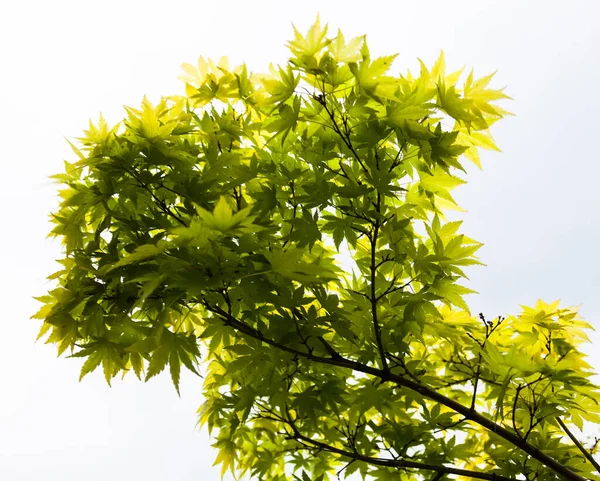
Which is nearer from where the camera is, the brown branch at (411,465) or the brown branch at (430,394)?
the brown branch at (430,394)

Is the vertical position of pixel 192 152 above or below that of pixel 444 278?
above

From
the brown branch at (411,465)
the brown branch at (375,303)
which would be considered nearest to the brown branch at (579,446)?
→ the brown branch at (411,465)

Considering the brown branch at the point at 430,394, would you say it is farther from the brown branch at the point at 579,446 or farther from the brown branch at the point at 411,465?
the brown branch at the point at 579,446

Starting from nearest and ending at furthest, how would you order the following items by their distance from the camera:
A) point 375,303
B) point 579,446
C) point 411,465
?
point 375,303, point 411,465, point 579,446

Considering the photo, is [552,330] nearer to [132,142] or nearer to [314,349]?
[314,349]

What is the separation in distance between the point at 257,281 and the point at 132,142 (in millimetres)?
697

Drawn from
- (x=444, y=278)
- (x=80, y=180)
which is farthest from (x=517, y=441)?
(x=80, y=180)

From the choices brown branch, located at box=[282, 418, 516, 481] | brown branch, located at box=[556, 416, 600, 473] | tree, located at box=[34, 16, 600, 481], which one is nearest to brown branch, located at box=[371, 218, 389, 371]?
tree, located at box=[34, 16, 600, 481]

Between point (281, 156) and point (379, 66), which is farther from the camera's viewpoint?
point (281, 156)

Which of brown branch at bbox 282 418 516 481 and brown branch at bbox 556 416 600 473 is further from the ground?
brown branch at bbox 556 416 600 473

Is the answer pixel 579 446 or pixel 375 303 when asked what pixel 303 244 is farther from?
pixel 579 446

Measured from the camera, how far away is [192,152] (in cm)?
201

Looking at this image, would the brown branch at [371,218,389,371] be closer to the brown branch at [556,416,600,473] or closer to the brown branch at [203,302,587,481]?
the brown branch at [203,302,587,481]

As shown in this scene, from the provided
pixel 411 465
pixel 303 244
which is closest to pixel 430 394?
pixel 411 465
